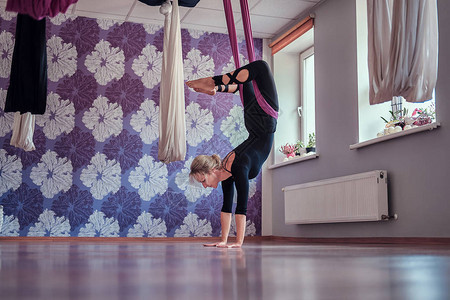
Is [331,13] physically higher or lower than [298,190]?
higher

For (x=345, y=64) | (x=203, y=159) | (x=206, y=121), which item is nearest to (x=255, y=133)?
(x=203, y=159)

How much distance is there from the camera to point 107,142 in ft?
19.7

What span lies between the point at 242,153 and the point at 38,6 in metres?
1.48

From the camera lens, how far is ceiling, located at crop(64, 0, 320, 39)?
5676 millimetres

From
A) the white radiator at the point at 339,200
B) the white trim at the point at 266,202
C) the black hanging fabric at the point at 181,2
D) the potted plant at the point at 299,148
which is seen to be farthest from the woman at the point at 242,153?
the white trim at the point at 266,202

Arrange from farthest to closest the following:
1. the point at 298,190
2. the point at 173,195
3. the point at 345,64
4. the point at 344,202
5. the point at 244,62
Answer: the point at 244,62, the point at 173,195, the point at 298,190, the point at 345,64, the point at 344,202

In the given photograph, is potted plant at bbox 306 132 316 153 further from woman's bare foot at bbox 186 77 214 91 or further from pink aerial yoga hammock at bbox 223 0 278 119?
woman's bare foot at bbox 186 77 214 91

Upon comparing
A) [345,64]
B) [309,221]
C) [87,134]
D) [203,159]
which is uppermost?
[345,64]

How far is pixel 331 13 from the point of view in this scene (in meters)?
5.49

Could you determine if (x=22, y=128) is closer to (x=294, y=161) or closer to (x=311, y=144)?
(x=294, y=161)

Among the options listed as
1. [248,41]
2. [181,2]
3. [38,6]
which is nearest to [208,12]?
[181,2]

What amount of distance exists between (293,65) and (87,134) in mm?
2611

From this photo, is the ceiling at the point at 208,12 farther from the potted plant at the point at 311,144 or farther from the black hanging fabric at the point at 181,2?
the potted plant at the point at 311,144

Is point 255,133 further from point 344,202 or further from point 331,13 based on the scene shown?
point 331,13
